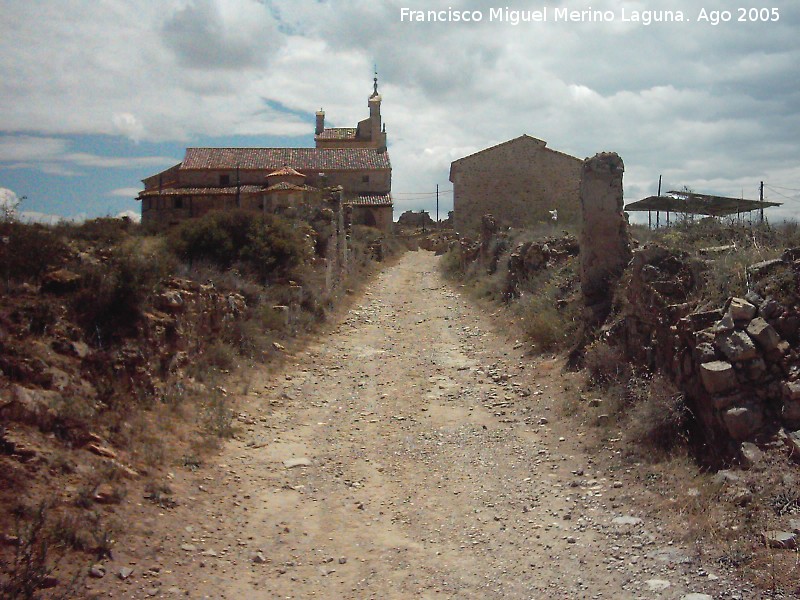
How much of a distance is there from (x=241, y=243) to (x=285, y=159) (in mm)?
25365

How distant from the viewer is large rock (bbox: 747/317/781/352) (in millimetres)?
6195

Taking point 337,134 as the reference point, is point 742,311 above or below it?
below

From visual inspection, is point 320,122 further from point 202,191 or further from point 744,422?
point 744,422

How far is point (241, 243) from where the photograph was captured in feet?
47.2

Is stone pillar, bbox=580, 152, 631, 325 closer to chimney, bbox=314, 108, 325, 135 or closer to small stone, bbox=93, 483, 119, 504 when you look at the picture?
small stone, bbox=93, 483, 119, 504

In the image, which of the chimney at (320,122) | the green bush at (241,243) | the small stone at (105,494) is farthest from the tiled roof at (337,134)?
the small stone at (105,494)

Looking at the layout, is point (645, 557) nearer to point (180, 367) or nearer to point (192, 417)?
point (192, 417)

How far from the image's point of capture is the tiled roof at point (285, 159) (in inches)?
1480

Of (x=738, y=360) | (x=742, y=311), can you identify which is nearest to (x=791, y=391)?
(x=738, y=360)

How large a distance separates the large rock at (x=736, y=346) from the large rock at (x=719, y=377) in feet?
0.35

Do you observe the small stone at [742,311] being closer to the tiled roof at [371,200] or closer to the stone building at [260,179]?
the stone building at [260,179]

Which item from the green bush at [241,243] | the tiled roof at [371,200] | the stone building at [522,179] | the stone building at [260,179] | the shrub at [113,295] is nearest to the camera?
the shrub at [113,295]

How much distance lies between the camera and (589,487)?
656 cm

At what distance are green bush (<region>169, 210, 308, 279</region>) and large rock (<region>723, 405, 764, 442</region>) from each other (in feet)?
33.3
